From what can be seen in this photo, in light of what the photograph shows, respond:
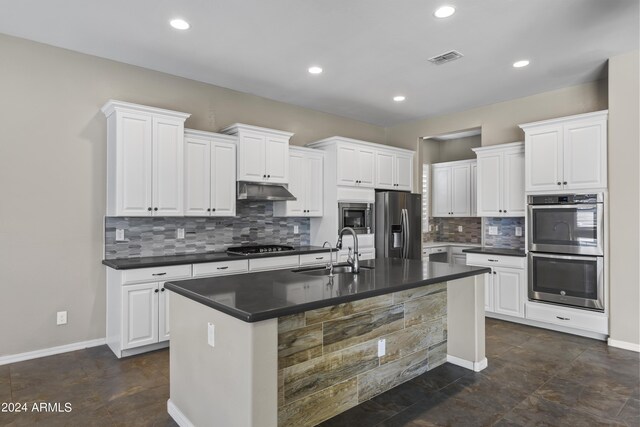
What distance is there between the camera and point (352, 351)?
2566 mm

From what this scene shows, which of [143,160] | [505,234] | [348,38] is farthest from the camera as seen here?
[505,234]

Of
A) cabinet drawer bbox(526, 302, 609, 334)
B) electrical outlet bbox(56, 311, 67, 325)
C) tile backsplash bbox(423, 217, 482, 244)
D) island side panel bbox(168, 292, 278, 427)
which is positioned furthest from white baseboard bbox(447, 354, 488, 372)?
tile backsplash bbox(423, 217, 482, 244)

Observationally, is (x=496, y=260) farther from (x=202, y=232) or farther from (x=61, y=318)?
(x=61, y=318)

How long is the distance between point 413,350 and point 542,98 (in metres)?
3.91

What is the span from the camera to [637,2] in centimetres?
289

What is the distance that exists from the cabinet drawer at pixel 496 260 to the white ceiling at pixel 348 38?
2.15 metres

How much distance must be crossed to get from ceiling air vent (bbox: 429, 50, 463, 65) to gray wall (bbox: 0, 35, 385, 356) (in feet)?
10.2

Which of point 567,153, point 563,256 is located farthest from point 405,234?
point 567,153

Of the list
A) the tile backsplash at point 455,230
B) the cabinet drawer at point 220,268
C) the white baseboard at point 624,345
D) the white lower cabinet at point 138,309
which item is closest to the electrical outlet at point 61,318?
the white lower cabinet at point 138,309

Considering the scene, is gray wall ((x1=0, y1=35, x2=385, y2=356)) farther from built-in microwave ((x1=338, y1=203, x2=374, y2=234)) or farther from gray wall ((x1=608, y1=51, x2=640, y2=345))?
gray wall ((x1=608, y1=51, x2=640, y2=345))

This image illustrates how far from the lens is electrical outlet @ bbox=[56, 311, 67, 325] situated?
11.8ft

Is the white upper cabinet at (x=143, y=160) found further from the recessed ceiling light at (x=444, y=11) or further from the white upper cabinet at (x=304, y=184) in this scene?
the recessed ceiling light at (x=444, y=11)

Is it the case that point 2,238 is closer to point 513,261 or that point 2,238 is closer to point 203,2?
point 203,2

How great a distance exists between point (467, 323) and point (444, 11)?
259 cm
